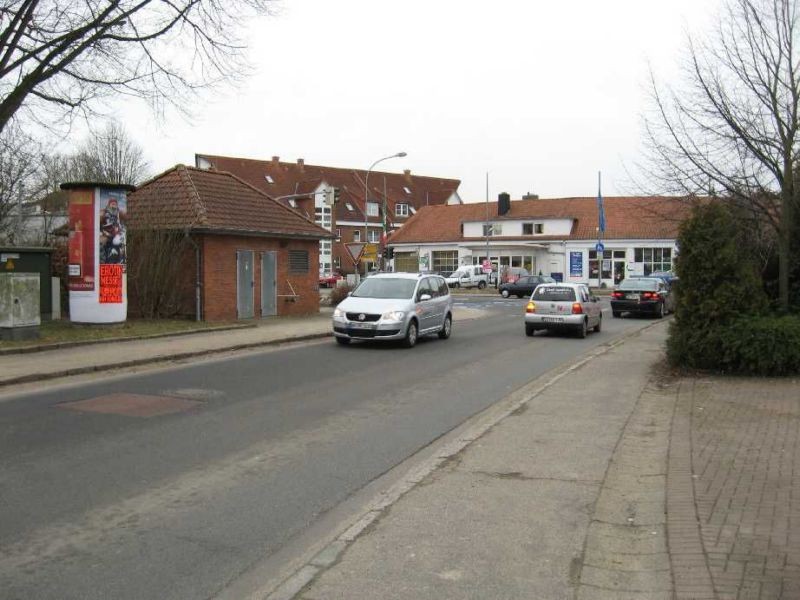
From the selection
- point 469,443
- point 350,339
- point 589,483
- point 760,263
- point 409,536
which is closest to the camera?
point 409,536

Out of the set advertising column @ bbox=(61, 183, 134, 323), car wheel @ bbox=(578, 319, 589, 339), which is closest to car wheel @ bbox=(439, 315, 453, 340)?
car wheel @ bbox=(578, 319, 589, 339)

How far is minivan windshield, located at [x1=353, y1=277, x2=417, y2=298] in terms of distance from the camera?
720 inches

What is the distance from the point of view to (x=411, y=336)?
698 inches

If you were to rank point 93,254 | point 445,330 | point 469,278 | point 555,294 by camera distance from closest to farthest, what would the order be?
point 93,254 → point 445,330 → point 555,294 → point 469,278

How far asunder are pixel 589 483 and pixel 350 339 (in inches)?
486

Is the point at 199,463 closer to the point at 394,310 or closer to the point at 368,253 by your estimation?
the point at 394,310

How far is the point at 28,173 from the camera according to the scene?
34594 millimetres

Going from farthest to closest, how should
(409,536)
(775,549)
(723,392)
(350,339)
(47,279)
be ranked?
(47,279) < (350,339) < (723,392) < (409,536) < (775,549)

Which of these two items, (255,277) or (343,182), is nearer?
(255,277)

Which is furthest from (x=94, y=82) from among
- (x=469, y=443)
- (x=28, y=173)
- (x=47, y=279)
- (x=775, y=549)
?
(x=28, y=173)

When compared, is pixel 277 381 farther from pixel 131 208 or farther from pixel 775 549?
pixel 131 208

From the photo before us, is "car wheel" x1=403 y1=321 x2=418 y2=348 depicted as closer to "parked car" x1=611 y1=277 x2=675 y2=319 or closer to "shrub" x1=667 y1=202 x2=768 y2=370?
"shrub" x1=667 y1=202 x2=768 y2=370

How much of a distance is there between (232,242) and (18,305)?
829cm

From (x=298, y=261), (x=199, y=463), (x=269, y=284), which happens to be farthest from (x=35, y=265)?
(x=199, y=463)
